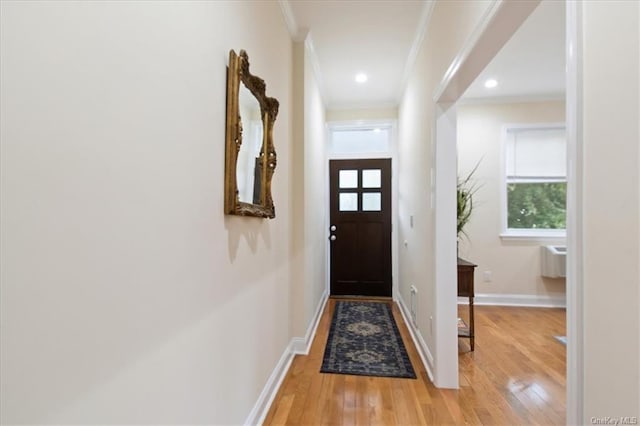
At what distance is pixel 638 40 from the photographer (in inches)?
25.6

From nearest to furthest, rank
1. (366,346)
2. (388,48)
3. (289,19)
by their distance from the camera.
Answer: (289,19), (366,346), (388,48)

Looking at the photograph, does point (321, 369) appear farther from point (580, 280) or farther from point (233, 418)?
point (580, 280)

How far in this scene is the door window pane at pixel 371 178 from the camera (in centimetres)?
468

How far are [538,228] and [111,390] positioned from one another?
4879 mm

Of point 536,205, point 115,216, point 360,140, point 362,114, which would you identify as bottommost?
point 115,216

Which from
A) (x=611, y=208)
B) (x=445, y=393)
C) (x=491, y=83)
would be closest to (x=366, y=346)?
(x=445, y=393)

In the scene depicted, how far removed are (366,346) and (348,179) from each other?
8.22 feet

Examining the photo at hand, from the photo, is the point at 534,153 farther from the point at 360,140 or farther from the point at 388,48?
the point at 388,48

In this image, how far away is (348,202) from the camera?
4.75 meters

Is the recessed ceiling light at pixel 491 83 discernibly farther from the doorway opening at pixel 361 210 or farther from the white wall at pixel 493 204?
the doorway opening at pixel 361 210

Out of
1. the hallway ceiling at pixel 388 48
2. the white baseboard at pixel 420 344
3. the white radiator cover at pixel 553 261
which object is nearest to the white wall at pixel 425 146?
the white baseboard at pixel 420 344

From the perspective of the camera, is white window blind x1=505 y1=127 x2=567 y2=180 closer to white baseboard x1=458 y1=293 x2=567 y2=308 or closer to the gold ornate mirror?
white baseboard x1=458 y1=293 x2=567 y2=308

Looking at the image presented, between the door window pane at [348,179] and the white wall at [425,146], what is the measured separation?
3.00 ft

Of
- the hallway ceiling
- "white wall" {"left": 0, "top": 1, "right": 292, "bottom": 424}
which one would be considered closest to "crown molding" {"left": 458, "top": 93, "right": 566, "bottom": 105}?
the hallway ceiling
